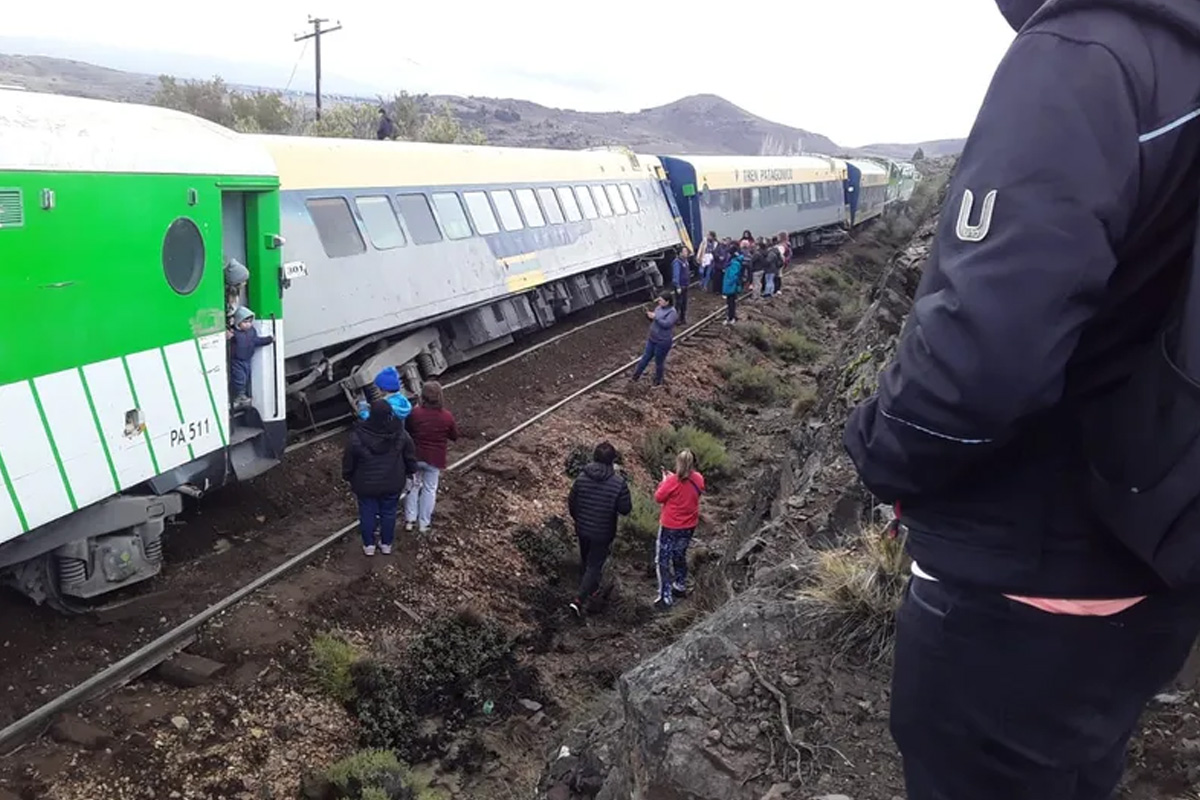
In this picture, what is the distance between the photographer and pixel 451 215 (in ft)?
46.0

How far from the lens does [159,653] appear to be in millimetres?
6832

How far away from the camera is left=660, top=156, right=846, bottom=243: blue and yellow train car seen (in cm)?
2442

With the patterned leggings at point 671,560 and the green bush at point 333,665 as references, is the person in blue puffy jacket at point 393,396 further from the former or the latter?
the patterned leggings at point 671,560

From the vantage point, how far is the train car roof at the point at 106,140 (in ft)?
18.4

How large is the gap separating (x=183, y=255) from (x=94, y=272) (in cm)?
97

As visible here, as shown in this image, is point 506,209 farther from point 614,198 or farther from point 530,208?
point 614,198

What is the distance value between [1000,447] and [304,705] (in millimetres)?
6165

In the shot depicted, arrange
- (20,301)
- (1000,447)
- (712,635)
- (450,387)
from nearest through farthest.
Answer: (1000,447) → (712,635) → (20,301) → (450,387)

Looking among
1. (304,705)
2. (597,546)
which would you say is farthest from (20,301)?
(597,546)

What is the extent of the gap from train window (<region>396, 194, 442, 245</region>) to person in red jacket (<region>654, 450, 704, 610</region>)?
604 centimetres

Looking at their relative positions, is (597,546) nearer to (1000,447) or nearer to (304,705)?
(304,705)

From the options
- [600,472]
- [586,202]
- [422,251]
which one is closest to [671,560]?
[600,472]

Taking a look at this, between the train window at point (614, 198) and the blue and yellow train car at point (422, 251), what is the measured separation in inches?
19.9

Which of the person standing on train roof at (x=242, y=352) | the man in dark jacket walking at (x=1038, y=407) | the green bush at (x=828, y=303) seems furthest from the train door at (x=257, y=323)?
the green bush at (x=828, y=303)
